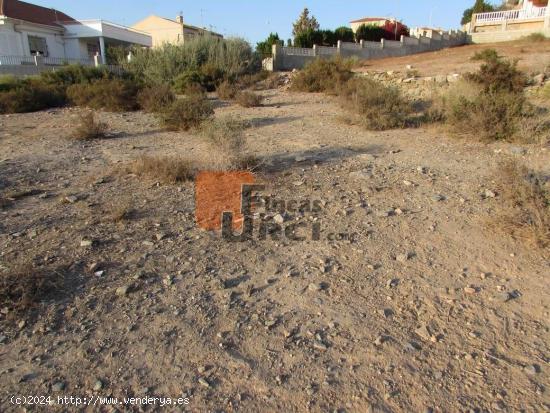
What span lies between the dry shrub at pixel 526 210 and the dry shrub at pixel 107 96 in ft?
31.6

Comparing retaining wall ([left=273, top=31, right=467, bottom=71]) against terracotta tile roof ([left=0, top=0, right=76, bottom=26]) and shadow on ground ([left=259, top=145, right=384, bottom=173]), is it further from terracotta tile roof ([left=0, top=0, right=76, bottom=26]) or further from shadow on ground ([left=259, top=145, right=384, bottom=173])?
terracotta tile roof ([left=0, top=0, right=76, bottom=26])

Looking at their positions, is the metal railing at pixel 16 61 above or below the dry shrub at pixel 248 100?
above

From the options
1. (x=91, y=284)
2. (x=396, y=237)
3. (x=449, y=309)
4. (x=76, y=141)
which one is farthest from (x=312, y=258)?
(x=76, y=141)

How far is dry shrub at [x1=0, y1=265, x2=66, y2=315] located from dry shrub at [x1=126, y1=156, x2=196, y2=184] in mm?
2117

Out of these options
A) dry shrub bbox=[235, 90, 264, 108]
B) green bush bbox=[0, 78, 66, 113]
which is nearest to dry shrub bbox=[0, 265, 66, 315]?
dry shrub bbox=[235, 90, 264, 108]

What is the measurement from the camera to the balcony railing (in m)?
26.1

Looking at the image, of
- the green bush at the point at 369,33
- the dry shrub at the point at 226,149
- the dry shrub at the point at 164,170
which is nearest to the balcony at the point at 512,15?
the green bush at the point at 369,33

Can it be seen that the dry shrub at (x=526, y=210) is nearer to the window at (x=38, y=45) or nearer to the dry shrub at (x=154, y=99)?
the dry shrub at (x=154, y=99)

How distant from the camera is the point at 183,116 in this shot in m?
7.86

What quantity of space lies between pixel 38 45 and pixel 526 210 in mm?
31098

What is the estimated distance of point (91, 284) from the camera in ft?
8.90

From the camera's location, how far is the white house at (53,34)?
24.3m

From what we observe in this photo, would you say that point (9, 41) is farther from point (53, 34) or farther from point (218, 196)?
point (218, 196)

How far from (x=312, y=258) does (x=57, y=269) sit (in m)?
1.87
